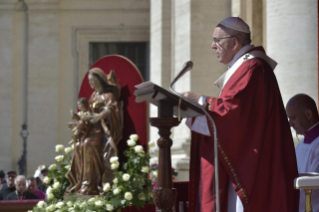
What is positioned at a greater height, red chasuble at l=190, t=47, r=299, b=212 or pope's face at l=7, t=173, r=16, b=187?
red chasuble at l=190, t=47, r=299, b=212

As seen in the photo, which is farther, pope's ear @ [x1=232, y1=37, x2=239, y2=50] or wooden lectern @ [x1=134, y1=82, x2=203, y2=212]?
pope's ear @ [x1=232, y1=37, x2=239, y2=50]

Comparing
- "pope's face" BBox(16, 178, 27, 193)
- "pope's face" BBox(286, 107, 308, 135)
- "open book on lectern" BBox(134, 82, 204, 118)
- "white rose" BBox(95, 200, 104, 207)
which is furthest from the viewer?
"pope's face" BBox(16, 178, 27, 193)

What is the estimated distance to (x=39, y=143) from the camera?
15656 mm

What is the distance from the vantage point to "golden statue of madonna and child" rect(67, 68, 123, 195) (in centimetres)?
781

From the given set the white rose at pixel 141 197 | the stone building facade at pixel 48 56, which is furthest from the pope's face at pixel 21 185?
the stone building facade at pixel 48 56

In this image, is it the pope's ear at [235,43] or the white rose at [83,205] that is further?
the white rose at [83,205]

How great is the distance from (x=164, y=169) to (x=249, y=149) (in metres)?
0.54

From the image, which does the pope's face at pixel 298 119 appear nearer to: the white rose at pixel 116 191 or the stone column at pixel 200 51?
the white rose at pixel 116 191

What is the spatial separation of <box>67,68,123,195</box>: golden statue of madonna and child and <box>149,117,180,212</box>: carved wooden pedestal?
448 cm

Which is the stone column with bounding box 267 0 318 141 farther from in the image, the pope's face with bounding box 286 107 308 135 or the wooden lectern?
the wooden lectern

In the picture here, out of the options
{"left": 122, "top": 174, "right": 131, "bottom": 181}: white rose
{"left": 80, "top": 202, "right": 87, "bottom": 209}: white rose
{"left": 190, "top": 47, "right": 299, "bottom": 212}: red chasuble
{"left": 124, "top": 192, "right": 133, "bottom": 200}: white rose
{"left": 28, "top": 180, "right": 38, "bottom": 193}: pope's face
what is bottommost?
{"left": 28, "top": 180, "right": 38, "bottom": 193}: pope's face

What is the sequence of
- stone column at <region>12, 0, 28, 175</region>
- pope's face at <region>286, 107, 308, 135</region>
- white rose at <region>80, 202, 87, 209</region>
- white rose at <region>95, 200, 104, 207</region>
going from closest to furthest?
1. pope's face at <region>286, 107, 308, 135</region>
2. white rose at <region>80, 202, 87, 209</region>
3. white rose at <region>95, 200, 104, 207</region>
4. stone column at <region>12, 0, 28, 175</region>

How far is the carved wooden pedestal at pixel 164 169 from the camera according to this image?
337cm

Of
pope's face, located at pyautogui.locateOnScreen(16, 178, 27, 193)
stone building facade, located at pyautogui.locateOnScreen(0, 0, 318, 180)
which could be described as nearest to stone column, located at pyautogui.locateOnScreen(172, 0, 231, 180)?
pope's face, located at pyautogui.locateOnScreen(16, 178, 27, 193)
